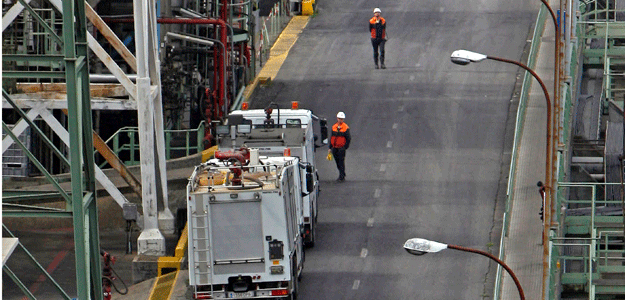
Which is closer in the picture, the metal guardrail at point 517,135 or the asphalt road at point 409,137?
the metal guardrail at point 517,135

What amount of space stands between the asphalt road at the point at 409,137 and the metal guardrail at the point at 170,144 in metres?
3.53

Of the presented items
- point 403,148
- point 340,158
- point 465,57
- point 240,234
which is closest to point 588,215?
point 340,158

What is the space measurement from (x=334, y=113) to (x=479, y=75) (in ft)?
20.9

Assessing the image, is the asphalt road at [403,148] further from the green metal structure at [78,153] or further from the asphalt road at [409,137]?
the green metal structure at [78,153]

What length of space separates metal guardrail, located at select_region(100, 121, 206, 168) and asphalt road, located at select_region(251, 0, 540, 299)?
3.53 m

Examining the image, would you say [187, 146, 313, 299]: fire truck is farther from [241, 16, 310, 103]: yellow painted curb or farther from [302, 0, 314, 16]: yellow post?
[302, 0, 314, 16]: yellow post

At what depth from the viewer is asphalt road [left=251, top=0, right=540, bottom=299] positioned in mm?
27766

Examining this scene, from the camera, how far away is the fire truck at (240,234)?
75.6 feet

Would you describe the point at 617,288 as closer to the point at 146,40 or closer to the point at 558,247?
the point at 558,247

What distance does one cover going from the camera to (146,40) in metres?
29.3

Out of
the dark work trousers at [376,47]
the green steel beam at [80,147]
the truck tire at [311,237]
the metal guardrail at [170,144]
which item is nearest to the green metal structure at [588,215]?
the truck tire at [311,237]

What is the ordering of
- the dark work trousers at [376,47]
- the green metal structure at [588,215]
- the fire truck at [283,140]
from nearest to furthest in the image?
the fire truck at [283,140]
the green metal structure at [588,215]
the dark work trousers at [376,47]

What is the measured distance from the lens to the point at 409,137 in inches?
1481

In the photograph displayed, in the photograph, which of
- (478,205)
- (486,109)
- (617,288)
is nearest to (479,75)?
(486,109)
